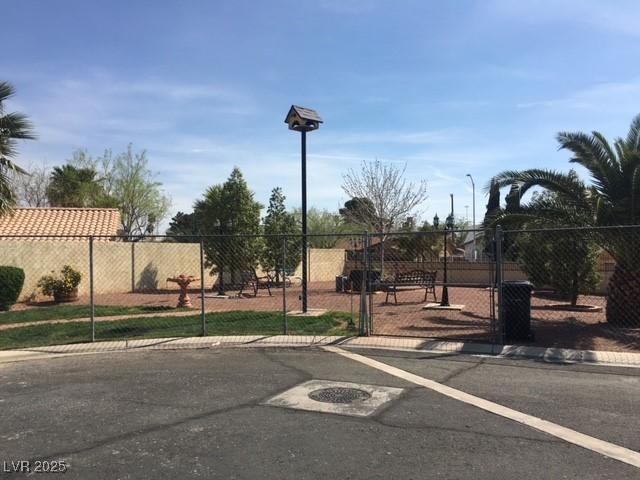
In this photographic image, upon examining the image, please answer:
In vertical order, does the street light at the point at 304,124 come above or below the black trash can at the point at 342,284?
above

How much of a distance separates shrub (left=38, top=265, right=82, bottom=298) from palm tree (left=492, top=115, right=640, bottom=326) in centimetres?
1370

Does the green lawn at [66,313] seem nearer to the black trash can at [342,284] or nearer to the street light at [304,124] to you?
the street light at [304,124]

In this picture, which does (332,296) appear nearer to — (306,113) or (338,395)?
(306,113)

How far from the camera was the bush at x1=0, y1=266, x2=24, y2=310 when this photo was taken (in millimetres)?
15742

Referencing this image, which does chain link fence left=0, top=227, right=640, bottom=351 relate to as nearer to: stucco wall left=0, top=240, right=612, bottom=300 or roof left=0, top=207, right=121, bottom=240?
stucco wall left=0, top=240, right=612, bottom=300

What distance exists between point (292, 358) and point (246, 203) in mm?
14352

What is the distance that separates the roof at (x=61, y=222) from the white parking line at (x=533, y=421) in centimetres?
1830

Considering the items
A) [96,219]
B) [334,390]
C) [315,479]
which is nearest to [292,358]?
[334,390]

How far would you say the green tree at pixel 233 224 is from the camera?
850 inches

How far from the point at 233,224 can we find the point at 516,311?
1435 centimetres

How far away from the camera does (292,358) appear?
27.9 ft

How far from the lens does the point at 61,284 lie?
18047mm

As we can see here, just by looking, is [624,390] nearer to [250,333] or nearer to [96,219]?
[250,333]

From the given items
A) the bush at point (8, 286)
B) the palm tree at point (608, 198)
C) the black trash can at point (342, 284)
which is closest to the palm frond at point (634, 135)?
the palm tree at point (608, 198)
